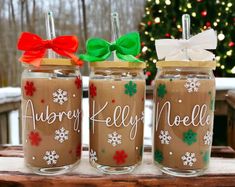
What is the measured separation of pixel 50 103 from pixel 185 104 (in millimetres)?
261

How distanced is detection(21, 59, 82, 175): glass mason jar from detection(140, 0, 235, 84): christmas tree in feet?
6.62

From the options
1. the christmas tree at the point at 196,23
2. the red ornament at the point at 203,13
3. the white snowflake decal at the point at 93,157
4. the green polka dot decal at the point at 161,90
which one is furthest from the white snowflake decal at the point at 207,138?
the red ornament at the point at 203,13

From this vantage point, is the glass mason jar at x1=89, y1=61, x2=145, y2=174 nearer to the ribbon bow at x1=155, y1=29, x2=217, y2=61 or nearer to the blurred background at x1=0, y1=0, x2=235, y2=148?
the ribbon bow at x1=155, y1=29, x2=217, y2=61

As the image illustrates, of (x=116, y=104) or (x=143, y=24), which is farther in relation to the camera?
(x=143, y=24)

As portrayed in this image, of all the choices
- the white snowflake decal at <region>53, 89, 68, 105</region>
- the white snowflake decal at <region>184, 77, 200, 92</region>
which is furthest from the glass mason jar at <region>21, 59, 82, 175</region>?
the white snowflake decal at <region>184, 77, 200, 92</region>

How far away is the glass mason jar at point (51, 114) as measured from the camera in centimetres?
60

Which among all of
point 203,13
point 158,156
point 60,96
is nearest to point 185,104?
point 158,156

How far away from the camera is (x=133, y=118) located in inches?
24.5

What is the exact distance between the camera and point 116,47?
63cm

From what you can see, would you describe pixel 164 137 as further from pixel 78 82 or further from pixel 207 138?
pixel 78 82

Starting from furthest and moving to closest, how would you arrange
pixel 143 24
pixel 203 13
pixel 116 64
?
pixel 143 24 < pixel 203 13 < pixel 116 64

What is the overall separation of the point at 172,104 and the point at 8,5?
2068mm

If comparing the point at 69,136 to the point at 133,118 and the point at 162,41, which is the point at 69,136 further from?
the point at 162,41

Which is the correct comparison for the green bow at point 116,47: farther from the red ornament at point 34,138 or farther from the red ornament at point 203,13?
the red ornament at point 203,13
